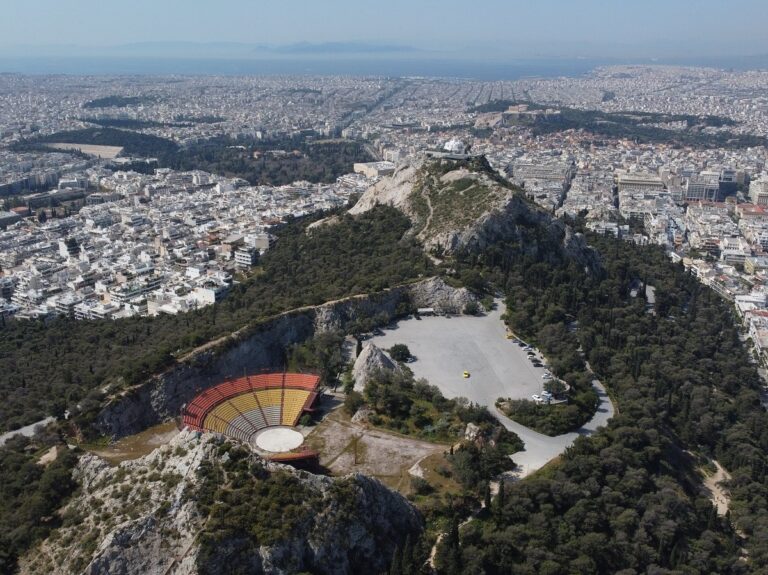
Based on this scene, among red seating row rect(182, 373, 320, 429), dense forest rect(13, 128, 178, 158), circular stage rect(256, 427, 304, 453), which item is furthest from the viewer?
dense forest rect(13, 128, 178, 158)

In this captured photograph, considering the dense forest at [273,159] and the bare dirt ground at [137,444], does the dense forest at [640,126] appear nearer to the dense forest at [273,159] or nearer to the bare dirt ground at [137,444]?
the dense forest at [273,159]

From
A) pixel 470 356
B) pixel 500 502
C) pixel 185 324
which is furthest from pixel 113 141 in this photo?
A: pixel 500 502

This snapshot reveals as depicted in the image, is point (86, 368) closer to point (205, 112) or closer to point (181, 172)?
point (181, 172)

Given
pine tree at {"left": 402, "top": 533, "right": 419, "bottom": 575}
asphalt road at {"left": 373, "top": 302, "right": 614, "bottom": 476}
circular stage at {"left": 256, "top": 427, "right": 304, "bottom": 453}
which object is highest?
pine tree at {"left": 402, "top": 533, "right": 419, "bottom": 575}

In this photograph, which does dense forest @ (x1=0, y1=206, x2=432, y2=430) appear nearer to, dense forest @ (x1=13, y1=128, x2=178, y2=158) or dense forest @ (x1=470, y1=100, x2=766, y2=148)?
dense forest @ (x1=13, y1=128, x2=178, y2=158)

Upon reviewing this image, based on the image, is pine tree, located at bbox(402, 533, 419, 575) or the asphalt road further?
the asphalt road

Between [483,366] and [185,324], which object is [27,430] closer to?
[185,324]

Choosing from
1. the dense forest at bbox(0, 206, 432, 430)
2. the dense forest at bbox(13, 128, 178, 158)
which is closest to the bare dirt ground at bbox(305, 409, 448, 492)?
the dense forest at bbox(0, 206, 432, 430)
